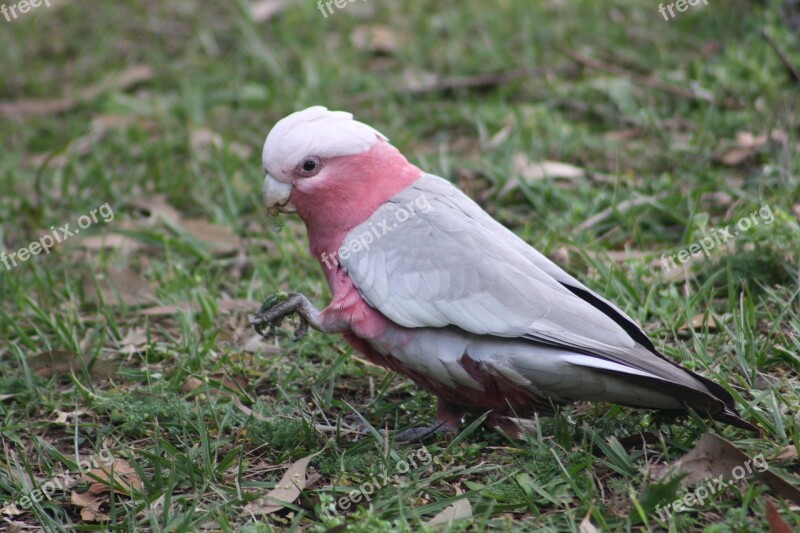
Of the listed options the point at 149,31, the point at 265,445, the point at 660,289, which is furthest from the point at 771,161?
the point at 149,31

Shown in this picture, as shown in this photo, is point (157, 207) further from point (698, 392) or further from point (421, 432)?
point (698, 392)

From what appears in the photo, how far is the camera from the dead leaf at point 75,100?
6336mm

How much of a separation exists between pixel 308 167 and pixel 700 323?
5.46 feet

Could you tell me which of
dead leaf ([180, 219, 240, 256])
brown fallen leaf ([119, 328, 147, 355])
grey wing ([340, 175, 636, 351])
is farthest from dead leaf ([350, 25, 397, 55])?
grey wing ([340, 175, 636, 351])

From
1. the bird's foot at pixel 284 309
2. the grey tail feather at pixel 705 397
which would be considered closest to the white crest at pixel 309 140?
the bird's foot at pixel 284 309

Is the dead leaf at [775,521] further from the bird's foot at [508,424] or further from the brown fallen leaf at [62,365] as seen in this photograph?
the brown fallen leaf at [62,365]

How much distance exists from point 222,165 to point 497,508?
10.2ft

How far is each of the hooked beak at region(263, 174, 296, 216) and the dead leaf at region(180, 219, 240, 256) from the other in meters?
1.36

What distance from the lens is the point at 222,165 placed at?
206 inches
